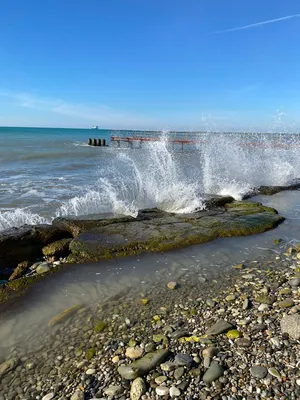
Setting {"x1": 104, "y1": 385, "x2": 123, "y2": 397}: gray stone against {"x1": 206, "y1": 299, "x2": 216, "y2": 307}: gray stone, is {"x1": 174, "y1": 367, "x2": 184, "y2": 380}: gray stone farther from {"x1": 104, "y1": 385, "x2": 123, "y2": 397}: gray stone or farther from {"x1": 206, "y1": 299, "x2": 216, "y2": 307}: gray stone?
{"x1": 206, "y1": 299, "x2": 216, "y2": 307}: gray stone

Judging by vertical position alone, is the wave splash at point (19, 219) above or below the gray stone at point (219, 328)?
below

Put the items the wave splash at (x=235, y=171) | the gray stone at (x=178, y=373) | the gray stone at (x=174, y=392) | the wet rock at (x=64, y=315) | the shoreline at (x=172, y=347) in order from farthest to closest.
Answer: the wave splash at (x=235, y=171) → the wet rock at (x=64, y=315) → the gray stone at (x=178, y=373) → the shoreline at (x=172, y=347) → the gray stone at (x=174, y=392)

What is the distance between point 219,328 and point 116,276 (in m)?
2.28

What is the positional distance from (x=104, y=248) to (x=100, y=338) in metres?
2.82

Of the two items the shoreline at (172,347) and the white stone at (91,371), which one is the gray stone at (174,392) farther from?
the white stone at (91,371)

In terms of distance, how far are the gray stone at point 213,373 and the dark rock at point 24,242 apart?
4690 millimetres

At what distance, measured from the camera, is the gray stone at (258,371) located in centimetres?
296

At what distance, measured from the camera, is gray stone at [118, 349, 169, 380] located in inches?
123

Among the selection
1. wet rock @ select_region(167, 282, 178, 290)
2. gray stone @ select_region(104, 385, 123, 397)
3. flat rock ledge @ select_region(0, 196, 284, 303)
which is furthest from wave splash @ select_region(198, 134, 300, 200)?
gray stone @ select_region(104, 385, 123, 397)

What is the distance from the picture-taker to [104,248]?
6.52 meters

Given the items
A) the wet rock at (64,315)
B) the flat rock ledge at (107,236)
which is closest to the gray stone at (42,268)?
the flat rock ledge at (107,236)

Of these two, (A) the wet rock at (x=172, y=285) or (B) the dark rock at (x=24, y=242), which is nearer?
(A) the wet rock at (x=172, y=285)

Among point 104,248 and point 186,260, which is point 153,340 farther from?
point 104,248

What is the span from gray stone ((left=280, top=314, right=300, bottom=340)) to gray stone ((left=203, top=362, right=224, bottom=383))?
1.01 metres
